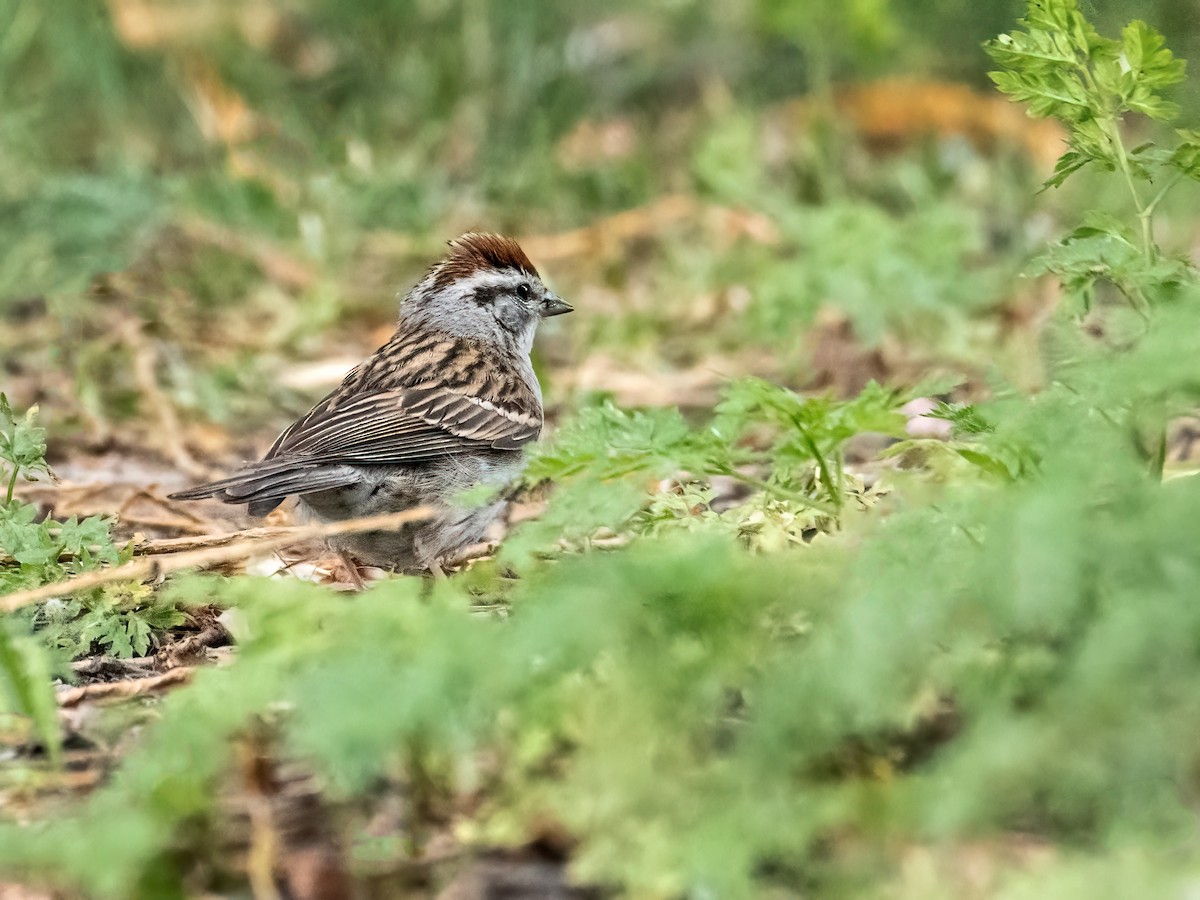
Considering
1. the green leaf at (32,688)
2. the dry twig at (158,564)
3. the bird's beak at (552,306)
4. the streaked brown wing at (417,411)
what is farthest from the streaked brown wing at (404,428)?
the green leaf at (32,688)

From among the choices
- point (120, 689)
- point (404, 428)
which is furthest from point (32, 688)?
→ point (404, 428)

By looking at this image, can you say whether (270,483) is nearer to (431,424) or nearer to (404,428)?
(404,428)

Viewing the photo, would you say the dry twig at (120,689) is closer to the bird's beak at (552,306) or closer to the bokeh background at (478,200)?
Result: the bokeh background at (478,200)

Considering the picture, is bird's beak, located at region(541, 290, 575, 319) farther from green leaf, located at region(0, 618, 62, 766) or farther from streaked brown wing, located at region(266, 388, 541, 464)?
green leaf, located at region(0, 618, 62, 766)

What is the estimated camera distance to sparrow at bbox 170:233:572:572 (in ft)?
15.4

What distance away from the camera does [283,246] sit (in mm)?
8141

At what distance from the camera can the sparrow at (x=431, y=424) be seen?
4.70 m

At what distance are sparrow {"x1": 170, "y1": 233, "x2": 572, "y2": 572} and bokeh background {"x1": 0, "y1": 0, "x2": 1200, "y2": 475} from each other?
0.85 metres

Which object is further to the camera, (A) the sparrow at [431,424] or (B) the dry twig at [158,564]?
(A) the sparrow at [431,424]

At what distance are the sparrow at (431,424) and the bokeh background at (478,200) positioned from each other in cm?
85

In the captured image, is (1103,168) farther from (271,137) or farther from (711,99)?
(711,99)

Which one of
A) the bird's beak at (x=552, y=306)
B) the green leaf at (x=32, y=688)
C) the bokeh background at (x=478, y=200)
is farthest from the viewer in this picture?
the bokeh background at (x=478, y=200)

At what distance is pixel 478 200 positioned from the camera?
8.90 m

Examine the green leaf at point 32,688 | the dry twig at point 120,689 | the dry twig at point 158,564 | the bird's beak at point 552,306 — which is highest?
the bird's beak at point 552,306
